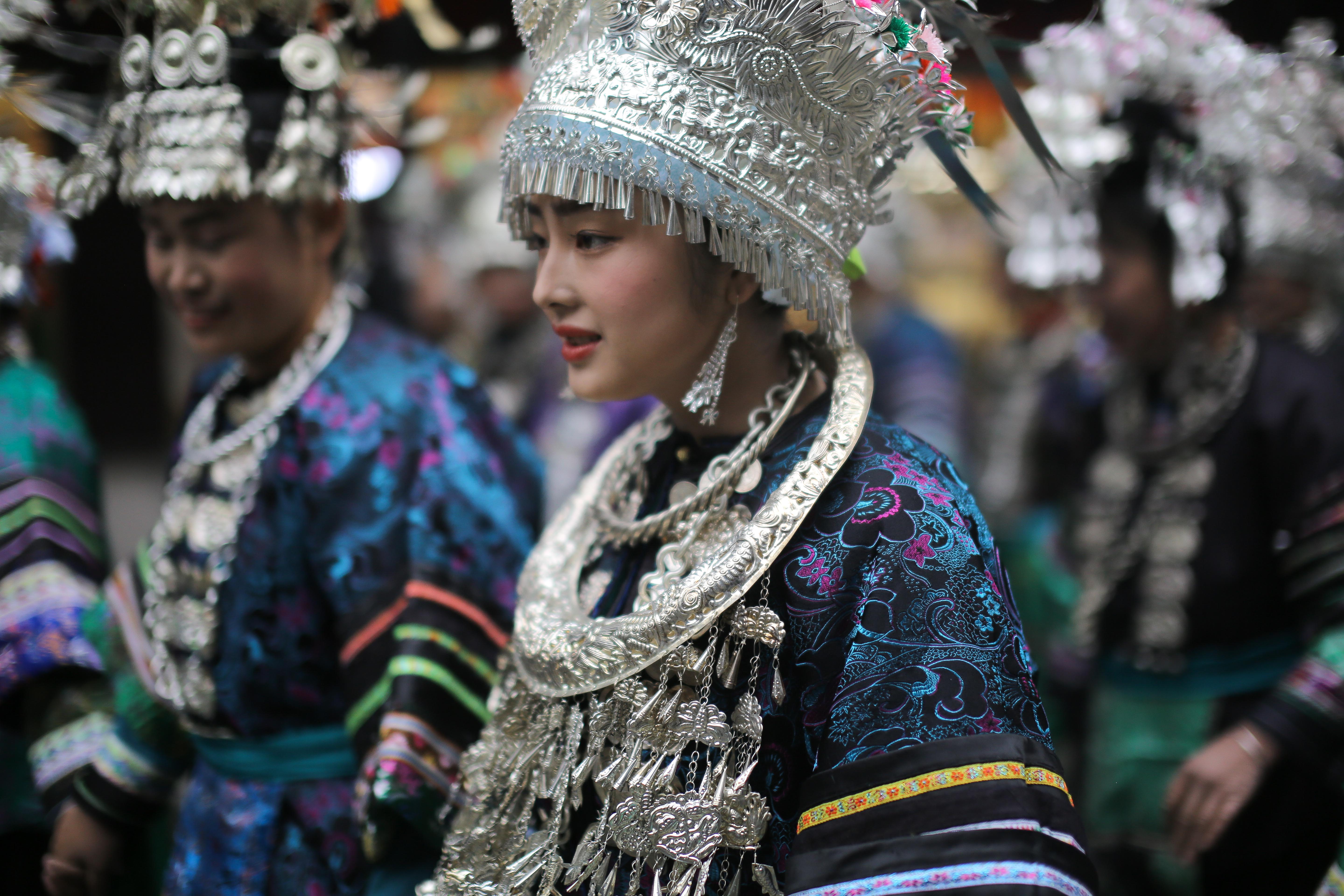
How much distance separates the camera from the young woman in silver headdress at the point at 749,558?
4.25 ft

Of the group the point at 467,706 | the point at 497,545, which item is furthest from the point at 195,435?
the point at 467,706

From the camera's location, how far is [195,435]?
2471 millimetres

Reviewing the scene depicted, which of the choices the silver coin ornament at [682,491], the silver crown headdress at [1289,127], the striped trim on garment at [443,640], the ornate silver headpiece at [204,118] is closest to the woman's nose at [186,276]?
the ornate silver headpiece at [204,118]

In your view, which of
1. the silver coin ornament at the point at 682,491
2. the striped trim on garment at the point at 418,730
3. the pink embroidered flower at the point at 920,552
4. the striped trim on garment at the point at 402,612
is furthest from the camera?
the striped trim on garment at the point at 402,612

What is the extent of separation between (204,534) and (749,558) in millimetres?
1370

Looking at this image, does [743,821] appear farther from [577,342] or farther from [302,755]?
[302,755]

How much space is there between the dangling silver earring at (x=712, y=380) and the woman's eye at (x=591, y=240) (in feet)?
0.75

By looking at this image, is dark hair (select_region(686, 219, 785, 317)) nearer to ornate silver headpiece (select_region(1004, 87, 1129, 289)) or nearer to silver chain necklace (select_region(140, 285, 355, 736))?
silver chain necklace (select_region(140, 285, 355, 736))

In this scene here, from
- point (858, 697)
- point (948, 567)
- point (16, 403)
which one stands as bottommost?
point (16, 403)

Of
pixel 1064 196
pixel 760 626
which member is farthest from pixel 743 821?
pixel 1064 196

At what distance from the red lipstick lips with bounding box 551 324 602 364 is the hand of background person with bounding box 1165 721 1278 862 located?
1750 millimetres

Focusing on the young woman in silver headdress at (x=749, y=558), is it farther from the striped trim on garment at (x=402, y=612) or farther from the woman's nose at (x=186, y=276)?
the woman's nose at (x=186, y=276)

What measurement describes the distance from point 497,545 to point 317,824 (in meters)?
0.66

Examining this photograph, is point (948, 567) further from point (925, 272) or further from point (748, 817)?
point (925, 272)
